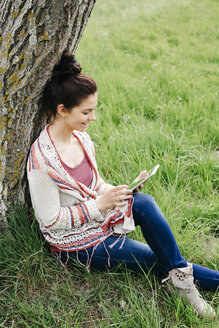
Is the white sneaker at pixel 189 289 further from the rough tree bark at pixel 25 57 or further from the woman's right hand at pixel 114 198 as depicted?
the rough tree bark at pixel 25 57

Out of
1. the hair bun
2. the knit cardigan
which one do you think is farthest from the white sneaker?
the hair bun

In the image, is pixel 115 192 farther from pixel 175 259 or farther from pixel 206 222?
pixel 206 222

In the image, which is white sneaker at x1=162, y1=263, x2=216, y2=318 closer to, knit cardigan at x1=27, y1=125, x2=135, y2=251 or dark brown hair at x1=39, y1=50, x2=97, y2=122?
knit cardigan at x1=27, y1=125, x2=135, y2=251

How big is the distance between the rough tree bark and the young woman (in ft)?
0.28

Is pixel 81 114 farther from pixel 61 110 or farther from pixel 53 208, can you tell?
pixel 53 208

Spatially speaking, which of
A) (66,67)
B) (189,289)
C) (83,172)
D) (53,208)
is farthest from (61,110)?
(189,289)

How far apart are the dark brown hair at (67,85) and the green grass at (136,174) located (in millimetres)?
774

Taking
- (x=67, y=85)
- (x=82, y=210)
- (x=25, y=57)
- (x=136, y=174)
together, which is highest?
(x=25, y=57)

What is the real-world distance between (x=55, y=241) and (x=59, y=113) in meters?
0.76

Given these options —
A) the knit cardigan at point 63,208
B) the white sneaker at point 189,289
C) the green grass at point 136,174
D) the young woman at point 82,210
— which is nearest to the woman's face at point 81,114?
the young woman at point 82,210

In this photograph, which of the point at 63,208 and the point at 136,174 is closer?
the point at 63,208

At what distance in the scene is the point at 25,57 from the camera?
178 cm

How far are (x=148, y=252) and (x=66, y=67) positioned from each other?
3.90 ft

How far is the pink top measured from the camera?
80.2 inches
